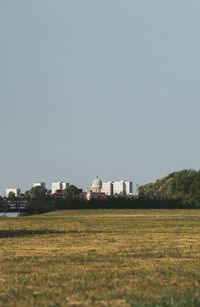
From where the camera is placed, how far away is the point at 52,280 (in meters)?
14.3

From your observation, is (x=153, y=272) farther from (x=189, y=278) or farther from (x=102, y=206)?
(x=102, y=206)

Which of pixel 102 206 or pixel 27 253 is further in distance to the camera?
pixel 102 206

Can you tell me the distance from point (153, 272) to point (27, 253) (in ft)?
21.1

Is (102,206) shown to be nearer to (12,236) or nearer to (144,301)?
(12,236)

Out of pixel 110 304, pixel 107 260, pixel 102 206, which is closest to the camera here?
pixel 110 304

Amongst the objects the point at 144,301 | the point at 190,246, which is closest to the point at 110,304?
the point at 144,301

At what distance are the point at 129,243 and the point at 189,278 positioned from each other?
10009 mm

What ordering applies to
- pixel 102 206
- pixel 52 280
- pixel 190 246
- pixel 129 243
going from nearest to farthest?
pixel 52 280, pixel 190 246, pixel 129 243, pixel 102 206

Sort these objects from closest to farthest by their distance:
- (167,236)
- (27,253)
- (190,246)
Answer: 1. (27,253)
2. (190,246)
3. (167,236)

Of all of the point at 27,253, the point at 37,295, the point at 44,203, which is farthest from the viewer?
the point at 44,203

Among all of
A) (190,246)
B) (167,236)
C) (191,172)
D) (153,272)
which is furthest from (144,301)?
(191,172)

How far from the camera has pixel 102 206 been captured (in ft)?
263

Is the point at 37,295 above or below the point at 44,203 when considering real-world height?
below

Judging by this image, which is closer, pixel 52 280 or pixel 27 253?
pixel 52 280
